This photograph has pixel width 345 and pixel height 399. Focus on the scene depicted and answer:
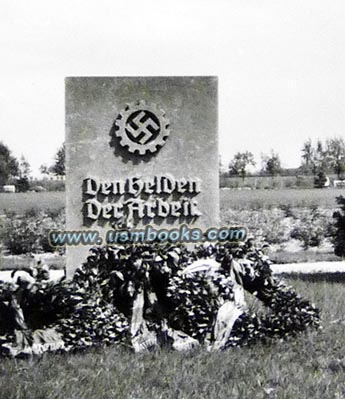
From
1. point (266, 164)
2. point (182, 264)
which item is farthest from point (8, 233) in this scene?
point (266, 164)

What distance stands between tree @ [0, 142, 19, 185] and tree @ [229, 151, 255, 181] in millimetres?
10733

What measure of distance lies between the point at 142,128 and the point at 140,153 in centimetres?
26

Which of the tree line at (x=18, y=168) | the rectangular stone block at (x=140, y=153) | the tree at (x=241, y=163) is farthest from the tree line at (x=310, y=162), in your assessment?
the rectangular stone block at (x=140, y=153)

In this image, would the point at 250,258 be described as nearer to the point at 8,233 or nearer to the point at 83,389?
the point at 83,389

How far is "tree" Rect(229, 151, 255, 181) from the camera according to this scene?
3093cm

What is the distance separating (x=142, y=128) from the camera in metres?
6.86

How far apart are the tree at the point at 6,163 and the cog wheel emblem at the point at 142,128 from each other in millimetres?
15510

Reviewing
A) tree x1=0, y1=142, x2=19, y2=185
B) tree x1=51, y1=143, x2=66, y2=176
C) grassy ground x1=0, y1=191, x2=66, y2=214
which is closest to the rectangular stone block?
grassy ground x1=0, y1=191, x2=66, y2=214

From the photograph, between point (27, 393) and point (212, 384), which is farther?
point (212, 384)

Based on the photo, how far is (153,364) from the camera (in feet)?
15.9

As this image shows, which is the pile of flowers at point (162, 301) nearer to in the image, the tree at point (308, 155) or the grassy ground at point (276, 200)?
the grassy ground at point (276, 200)

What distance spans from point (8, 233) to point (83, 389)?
40.1 ft

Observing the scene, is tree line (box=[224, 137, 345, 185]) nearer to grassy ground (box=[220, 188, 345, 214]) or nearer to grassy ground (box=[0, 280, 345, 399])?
grassy ground (box=[220, 188, 345, 214])

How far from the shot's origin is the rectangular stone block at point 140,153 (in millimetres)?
6762
